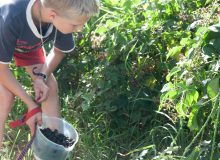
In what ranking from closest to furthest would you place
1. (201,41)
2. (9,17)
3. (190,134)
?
(201,41) < (9,17) < (190,134)

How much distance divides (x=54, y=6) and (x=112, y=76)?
66 cm

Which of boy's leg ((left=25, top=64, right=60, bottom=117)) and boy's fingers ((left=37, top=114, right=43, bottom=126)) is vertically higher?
boy's fingers ((left=37, top=114, right=43, bottom=126))

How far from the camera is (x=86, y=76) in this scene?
352cm

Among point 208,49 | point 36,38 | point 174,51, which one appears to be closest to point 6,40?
point 36,38

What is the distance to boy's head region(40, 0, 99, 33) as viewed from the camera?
2.80 m

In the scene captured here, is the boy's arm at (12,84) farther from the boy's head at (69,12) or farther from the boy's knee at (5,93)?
the boy's head at (69,12)

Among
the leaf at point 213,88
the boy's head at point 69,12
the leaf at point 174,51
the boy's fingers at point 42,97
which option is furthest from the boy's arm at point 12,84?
the leaf at point 213,88

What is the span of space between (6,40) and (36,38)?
0.21m

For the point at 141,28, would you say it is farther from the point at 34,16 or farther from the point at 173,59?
the point at 34,16

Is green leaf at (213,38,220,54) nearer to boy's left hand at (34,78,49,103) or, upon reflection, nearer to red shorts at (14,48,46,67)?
boy's left hand at (34,78,49,103)

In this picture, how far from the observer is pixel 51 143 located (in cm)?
281

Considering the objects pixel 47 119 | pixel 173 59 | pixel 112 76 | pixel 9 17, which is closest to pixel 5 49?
pixel 9 17

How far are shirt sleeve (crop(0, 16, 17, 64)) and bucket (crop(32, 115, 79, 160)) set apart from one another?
1.18 feet

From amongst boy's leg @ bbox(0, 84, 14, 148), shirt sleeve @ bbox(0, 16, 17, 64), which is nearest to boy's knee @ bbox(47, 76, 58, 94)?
boy's leg @ bbox(0, 84, 14, 148)
